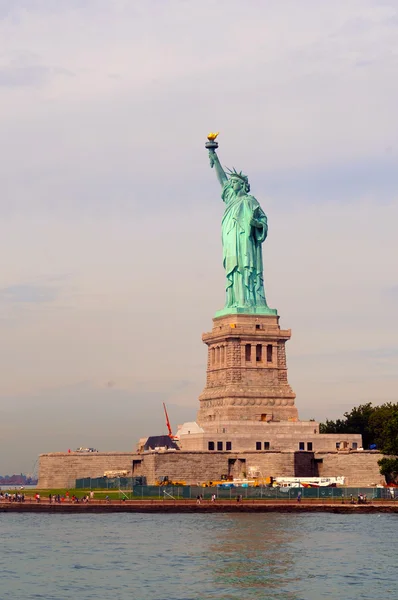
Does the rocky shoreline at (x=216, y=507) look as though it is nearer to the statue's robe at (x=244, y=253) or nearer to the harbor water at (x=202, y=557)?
the harbor water at (x=202, y=557)

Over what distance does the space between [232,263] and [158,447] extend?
19098 mm

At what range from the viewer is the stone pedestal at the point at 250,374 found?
113 meters

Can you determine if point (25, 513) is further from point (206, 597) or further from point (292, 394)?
point (206, 597)

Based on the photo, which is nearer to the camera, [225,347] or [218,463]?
[218,463]

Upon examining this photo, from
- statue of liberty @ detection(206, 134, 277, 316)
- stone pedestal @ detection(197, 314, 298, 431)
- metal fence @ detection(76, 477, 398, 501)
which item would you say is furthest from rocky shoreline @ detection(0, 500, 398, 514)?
statue of liberty @ detection(206, 134, 277, 316)

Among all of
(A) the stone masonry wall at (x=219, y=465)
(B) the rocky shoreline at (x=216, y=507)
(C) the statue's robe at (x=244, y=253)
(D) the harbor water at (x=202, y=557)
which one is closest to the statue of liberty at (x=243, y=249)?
(C) the statue's robe at (x=244, y=253)

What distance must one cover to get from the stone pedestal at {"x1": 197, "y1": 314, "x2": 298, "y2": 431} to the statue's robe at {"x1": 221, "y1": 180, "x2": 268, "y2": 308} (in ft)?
8.80

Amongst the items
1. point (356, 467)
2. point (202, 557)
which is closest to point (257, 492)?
point (356, 467)

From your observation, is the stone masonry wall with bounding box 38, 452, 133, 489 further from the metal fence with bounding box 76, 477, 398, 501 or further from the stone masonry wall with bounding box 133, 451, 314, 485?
the metal fence with bounding box 76, 477, 398, 501

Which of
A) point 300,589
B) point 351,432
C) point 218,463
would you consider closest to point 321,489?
point 218,463

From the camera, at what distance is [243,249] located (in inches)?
4658

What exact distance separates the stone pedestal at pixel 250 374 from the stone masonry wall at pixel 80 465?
8.29 metres

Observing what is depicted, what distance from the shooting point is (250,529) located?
79125mm

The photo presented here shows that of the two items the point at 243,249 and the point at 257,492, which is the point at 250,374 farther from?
the point at 257,492
